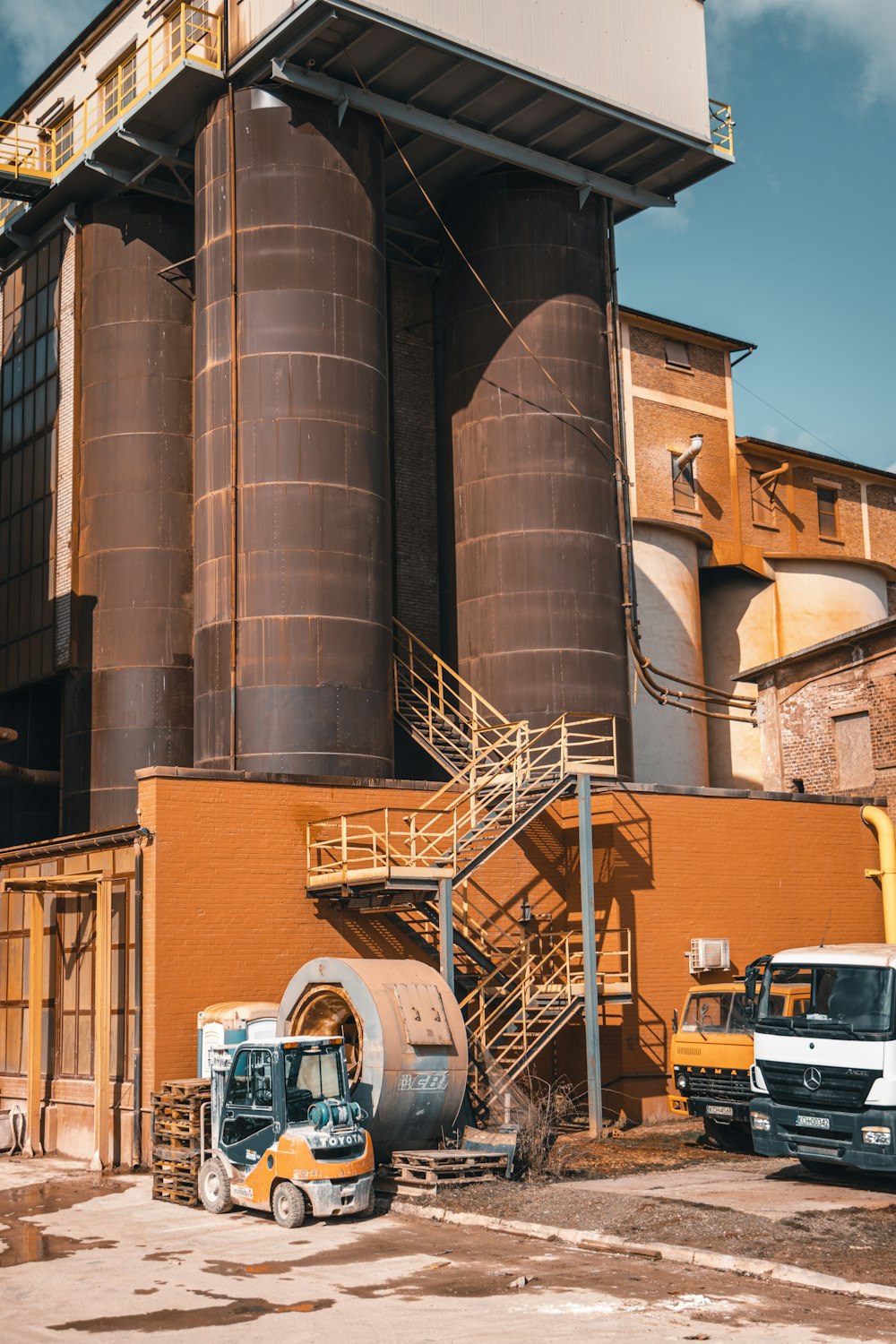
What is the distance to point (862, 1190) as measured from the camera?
1709 cm

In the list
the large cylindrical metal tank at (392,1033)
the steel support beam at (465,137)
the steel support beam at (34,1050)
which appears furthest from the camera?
the steel support beam at (465,137)

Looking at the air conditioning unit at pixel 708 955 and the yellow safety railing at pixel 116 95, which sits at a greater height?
the yellow safety railing at pixel 116 95

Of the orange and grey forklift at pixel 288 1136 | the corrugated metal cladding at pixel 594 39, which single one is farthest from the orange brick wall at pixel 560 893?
the corrugated metal cladding at pixel 594 39

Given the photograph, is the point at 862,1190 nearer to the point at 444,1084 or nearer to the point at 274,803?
the point at 444,1084

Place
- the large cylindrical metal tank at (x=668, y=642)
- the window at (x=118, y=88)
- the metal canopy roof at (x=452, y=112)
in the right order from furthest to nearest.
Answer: the large cylindrical metal tank at (x=668, y=642), the window at (x=118, y=88), the metal canopy roof at (x=452, y=112)

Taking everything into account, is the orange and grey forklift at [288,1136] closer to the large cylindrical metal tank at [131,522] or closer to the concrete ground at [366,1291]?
the concrete ground at [366,1291]

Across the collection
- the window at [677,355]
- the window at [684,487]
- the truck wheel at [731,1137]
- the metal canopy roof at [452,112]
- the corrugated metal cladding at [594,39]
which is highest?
the corrugated metal cladding at [594,39]

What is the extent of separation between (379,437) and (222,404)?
306cm

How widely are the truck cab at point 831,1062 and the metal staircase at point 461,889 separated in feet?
15.4

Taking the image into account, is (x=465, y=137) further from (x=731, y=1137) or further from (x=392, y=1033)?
(x=731, y=1137)

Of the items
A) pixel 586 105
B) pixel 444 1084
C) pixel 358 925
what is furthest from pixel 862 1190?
pixel 586 105

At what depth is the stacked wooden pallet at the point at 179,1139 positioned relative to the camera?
1784 cm

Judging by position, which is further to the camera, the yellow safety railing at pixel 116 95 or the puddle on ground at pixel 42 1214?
the yellow safety railing at pixel 116 95

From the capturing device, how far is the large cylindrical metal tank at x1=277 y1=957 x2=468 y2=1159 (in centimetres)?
1811
